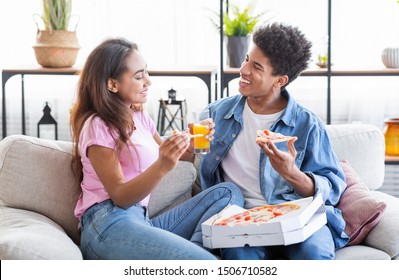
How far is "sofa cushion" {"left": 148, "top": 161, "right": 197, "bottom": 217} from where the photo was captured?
3.03 metres

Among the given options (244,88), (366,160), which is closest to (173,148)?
(244,88)

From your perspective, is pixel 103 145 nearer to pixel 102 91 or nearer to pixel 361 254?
pixel 102 91

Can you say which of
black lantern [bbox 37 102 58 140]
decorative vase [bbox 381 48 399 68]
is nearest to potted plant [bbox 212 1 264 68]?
decorative vase [bbox 381 48 399 68]

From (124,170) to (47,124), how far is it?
2359 millimetres

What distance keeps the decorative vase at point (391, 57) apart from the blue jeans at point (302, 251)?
80.5 inches

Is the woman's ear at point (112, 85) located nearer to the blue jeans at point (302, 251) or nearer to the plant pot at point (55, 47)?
the blue jeans at point (302, 251)

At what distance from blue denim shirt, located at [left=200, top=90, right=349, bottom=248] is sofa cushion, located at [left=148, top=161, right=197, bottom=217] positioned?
9 centimetres

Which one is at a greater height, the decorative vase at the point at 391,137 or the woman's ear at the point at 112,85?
the woman's ear at the point at 112,85

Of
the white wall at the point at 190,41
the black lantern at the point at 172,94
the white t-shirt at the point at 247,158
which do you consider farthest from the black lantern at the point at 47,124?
the white t-shirt at the point at 247,158

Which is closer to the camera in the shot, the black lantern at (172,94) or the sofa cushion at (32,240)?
the sofa cushion at (32,240)

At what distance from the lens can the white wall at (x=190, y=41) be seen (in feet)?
16.1

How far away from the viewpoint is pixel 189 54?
5.04 metres

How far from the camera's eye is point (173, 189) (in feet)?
10.0

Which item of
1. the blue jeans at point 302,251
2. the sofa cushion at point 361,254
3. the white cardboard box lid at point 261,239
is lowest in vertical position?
the sofa cushion at point 361,254
